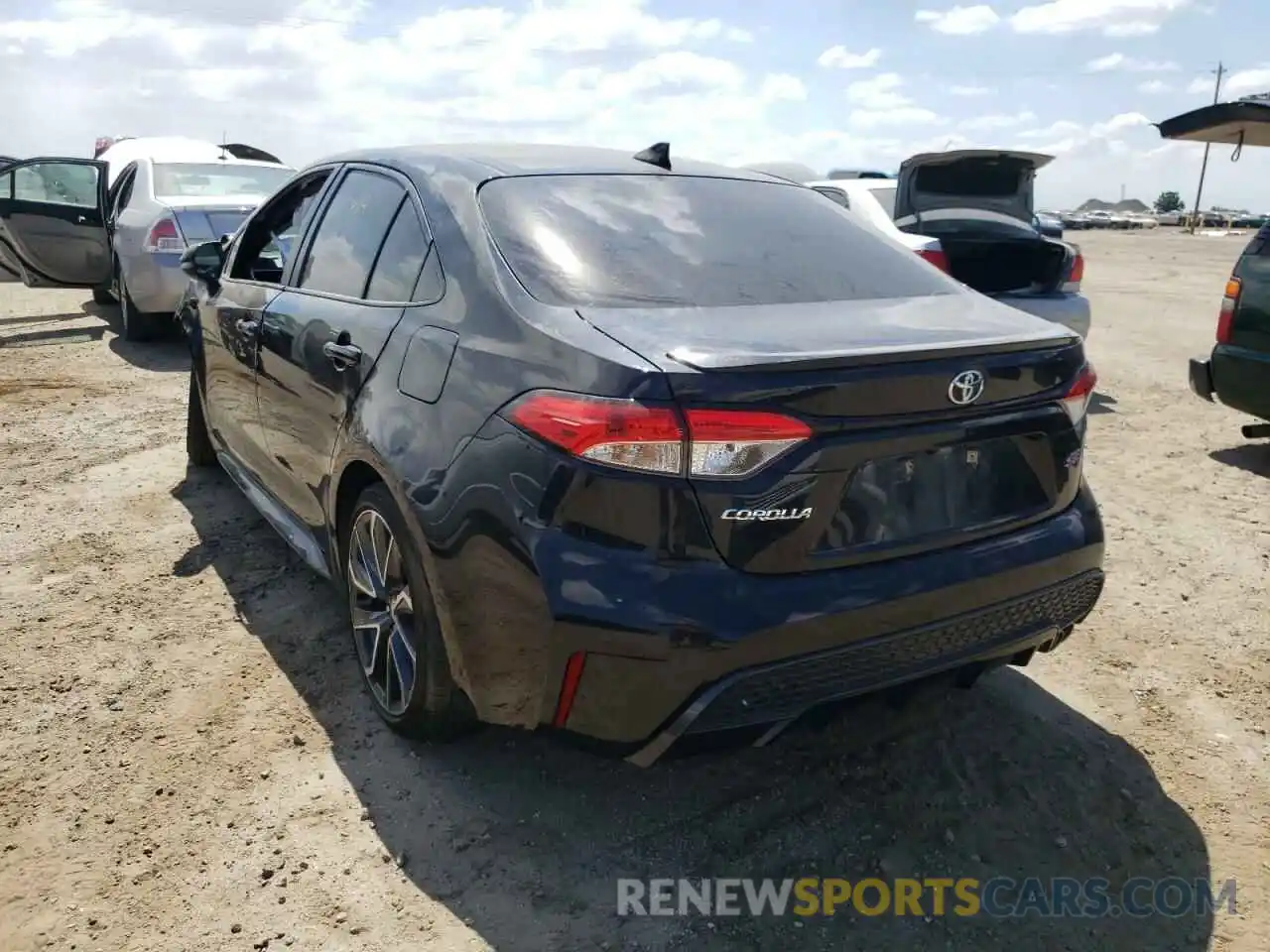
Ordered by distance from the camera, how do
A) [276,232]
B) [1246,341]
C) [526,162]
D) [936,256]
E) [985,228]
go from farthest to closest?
[985,228] < [936,256] < [1246,341] < [276,232] < [526,162]

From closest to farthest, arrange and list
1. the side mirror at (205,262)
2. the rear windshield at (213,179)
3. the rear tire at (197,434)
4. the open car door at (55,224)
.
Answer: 1. the side mirror at (205,262)
2. the rear tire at (197,434)
3. the rear windshield at (213,179)
4. the open car door at (55,224)

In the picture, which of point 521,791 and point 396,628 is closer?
A: point 521,791

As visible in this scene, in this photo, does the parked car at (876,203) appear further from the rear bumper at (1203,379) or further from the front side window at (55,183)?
the front side window at (55,183)

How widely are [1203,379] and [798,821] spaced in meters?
4.38

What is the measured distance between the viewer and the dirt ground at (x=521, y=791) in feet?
7.45

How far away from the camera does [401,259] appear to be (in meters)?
2.91

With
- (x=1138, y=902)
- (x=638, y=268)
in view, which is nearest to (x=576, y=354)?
(x=638, y=268)

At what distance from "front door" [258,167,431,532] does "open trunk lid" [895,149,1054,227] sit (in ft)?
16.1

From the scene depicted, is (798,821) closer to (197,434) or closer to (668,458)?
(668,458)

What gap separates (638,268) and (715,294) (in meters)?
0.21

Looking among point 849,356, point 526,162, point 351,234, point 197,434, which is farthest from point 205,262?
point 849,356

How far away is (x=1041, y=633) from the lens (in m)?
2.48

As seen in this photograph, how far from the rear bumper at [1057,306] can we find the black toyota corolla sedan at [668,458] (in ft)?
14.0

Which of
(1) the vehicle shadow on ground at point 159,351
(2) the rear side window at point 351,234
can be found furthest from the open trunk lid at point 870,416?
(1) the vehicle shadow on ground at point 159,351
